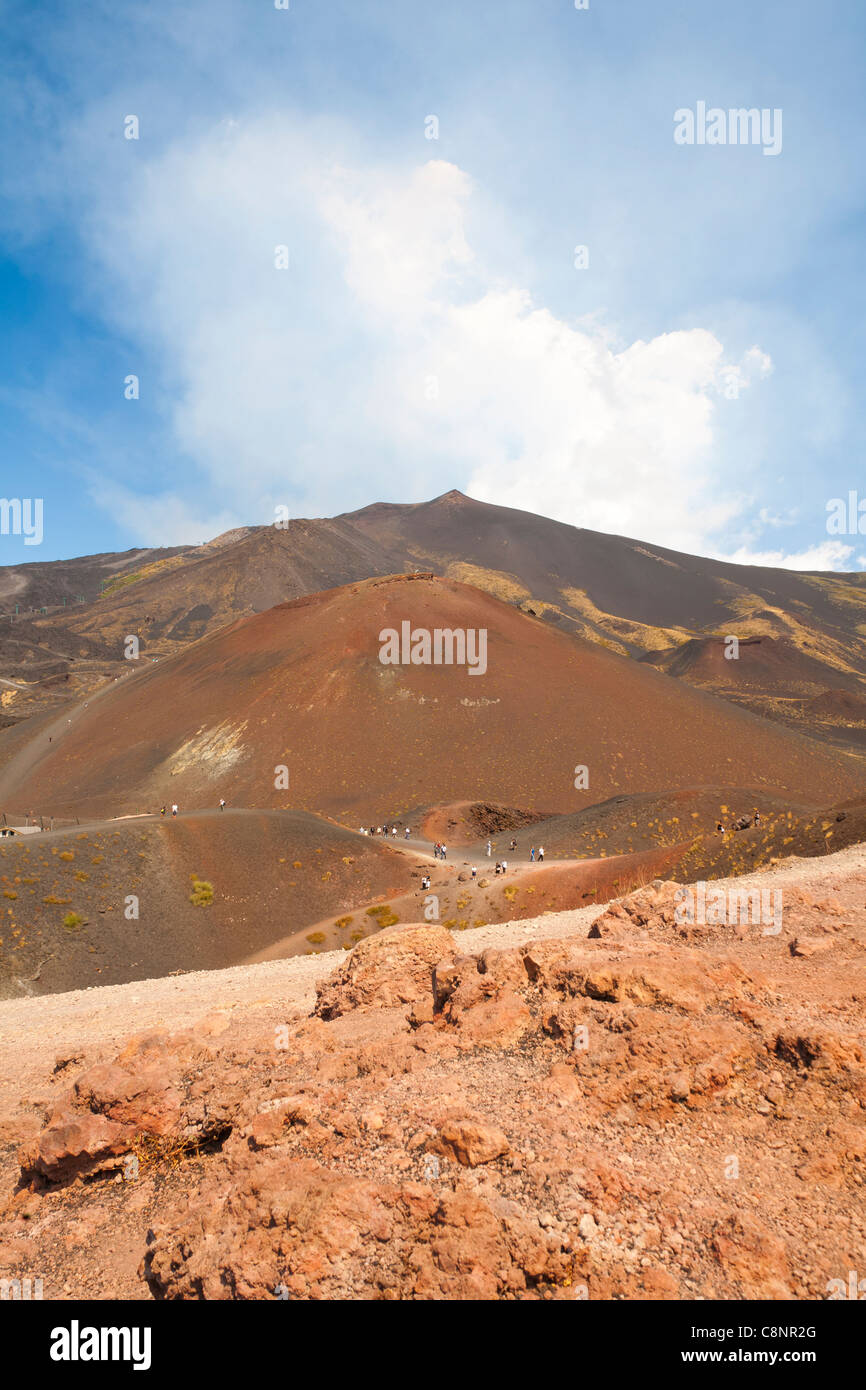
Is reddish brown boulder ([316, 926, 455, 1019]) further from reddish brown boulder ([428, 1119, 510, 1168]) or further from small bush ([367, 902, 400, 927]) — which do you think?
small bush ([367, 902, 400, 927])

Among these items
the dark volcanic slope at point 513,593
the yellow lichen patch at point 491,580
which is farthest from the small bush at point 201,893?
the yellow lichen patch at point 491,580

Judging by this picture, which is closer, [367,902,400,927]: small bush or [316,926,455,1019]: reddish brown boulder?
[316,926,455,1019]: reddish brown boulder

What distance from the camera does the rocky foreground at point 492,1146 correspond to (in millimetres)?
3453

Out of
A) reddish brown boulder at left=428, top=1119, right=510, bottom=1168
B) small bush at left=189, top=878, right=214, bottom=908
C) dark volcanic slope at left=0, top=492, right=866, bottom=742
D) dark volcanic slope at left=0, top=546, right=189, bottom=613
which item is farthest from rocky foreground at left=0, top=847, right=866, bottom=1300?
dark volcanic slope at left=0, top=546, right=189, bottom=613

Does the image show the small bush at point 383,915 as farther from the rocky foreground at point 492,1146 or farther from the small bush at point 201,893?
the rocky foreground at point 492,1146

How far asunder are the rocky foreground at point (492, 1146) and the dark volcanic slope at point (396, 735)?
35038mm

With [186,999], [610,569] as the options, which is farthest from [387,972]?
[610,569]

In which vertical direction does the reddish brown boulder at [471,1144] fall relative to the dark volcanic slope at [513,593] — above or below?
below

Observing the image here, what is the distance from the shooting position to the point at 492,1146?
13.1 feet

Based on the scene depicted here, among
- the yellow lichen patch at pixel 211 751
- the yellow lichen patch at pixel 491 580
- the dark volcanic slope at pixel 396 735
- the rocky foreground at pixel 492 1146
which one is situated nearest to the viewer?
the rocky foreground at pixel 492 1146

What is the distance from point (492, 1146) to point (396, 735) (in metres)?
45.5

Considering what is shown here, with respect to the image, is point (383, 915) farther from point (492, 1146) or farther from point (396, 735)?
point (396, 735)

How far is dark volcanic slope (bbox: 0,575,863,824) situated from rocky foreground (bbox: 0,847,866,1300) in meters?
35.0

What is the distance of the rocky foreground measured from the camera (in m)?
3.45
